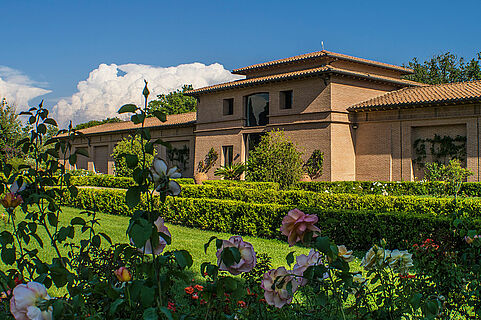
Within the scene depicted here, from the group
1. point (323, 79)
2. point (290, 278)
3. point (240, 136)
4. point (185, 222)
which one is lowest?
point (185, 222)

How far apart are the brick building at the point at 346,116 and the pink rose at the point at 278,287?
16.4 meters

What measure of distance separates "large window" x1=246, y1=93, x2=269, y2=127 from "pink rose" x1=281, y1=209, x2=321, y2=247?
19.3 metres

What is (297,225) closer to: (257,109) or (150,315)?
(150,315)

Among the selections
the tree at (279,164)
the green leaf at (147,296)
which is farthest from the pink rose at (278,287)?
the tree at (279,164)

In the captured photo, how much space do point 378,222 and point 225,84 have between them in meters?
16.9

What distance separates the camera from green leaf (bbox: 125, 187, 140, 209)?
1.43 metres

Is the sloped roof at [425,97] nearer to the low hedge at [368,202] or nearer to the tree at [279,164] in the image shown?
the tree at [279,164]

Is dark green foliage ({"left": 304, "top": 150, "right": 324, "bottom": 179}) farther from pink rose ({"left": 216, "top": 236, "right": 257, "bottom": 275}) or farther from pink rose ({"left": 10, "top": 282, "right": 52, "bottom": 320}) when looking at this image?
pink rose ({"left": 10, "top": 282, "right": 52, "bottom": 320})

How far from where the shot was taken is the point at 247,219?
8602 millimetres

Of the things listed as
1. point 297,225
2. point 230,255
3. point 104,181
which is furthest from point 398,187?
point 230,255

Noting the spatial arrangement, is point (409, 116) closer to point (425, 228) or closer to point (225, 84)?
point (225, 84)

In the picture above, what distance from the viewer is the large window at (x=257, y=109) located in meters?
21.1

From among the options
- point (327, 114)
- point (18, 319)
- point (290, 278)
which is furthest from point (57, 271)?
point (327, 114)

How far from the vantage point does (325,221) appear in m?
6.73
